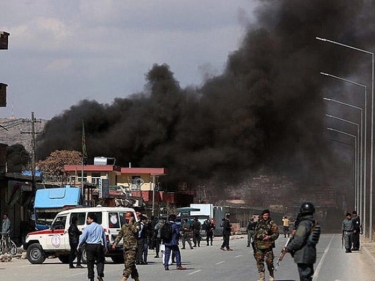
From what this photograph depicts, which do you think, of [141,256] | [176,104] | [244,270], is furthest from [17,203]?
[176,104]

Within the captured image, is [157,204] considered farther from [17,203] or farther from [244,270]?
[244,270]

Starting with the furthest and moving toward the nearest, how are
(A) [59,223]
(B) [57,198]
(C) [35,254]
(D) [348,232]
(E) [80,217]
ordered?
(B) [57,198] → (D) [348,232] → (C) [35,254] → (E) [80,217] → (A) [59,223]

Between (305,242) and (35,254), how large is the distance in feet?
60.7

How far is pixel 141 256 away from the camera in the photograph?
29.3 metres

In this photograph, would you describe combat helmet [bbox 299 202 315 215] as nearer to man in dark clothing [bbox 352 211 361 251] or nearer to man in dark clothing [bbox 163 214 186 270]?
man in dark clothing [bbox 163 214 186 270]

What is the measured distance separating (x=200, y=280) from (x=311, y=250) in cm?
847

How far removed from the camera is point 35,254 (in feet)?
98.8

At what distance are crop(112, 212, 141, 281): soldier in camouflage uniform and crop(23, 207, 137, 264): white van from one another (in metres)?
9.13

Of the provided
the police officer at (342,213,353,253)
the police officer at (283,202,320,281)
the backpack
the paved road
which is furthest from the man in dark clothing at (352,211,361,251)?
the police officer at (283,202,320,281)

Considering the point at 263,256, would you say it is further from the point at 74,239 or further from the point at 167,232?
the point at 74,239

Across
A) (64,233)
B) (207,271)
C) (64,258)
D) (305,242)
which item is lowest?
(64,258)

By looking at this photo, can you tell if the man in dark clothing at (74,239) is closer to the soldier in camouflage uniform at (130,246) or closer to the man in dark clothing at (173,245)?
the man in dark clothing at (173,245)

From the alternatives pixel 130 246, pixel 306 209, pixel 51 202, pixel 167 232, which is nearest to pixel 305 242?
pixel 306 209

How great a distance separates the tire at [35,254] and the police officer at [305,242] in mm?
18034
